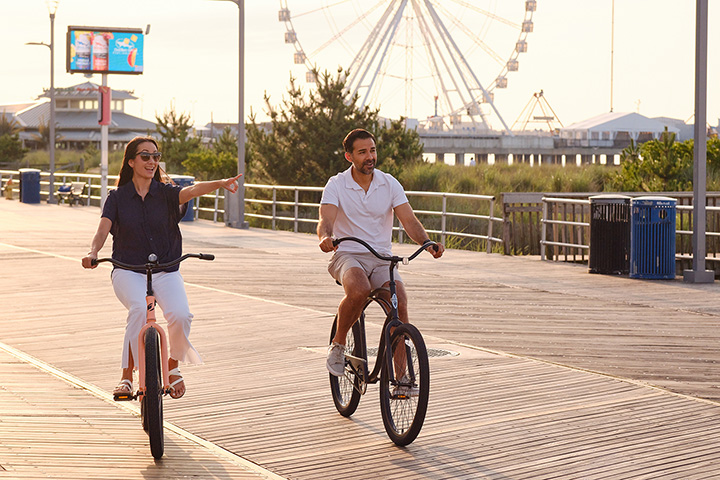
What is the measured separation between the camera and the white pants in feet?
18.7

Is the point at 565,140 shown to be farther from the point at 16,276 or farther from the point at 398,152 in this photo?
the point at 16,276

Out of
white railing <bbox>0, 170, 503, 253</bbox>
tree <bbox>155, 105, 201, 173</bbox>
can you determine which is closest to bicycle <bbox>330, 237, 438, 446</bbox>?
white railing <bbox>0, 170, 503, 253</bbox>

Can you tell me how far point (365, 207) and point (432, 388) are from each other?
1.56 m

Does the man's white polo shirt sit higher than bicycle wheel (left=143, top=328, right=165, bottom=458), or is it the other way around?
the man's white polo shirt

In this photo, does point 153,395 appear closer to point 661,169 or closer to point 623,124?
point 661,169

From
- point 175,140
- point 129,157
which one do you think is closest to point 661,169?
point 129,157

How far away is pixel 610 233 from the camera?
14.6m

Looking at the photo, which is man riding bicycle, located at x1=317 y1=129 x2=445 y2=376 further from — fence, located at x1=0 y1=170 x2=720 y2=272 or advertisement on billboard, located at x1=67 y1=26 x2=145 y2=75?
advertisement on billboard, located at x1=67 y1=26 x2=145 y2=75

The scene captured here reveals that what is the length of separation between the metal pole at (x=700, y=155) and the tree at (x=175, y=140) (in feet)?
137

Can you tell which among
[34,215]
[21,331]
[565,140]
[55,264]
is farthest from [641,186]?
[565,140]

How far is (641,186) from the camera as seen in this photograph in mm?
29578

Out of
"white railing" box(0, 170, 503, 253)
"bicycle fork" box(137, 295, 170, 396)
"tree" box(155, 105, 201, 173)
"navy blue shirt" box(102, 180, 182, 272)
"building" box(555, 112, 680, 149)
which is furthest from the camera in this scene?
"building" box(555, 112, 680, 149)

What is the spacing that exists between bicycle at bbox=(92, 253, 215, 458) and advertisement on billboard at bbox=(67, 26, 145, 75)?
1216 inches

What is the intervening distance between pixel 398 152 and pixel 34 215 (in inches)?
577
